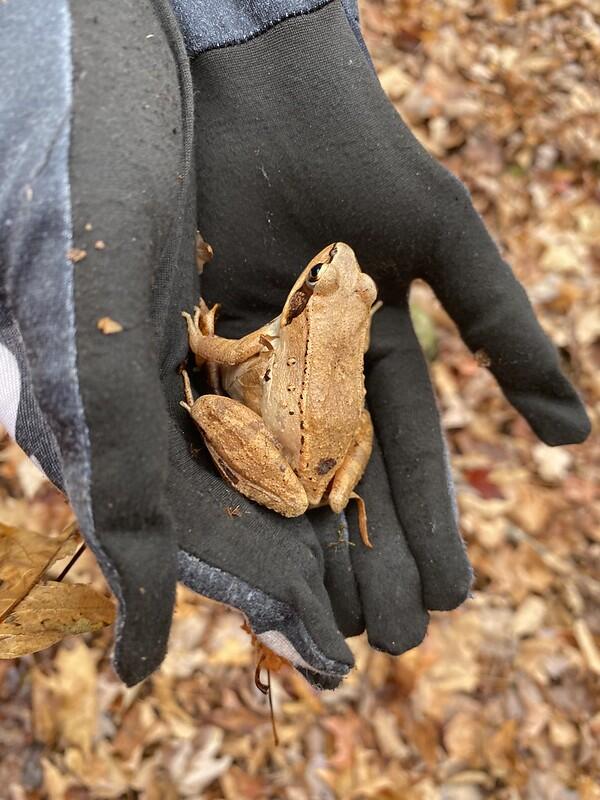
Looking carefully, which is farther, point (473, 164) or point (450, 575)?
point (473, 164)

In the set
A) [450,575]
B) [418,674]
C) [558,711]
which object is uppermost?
[450,575]

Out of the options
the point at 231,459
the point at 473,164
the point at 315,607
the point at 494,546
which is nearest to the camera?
the point at 315,607

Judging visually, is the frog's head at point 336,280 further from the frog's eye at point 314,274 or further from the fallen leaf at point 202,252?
the fallen leaf at point 202,252

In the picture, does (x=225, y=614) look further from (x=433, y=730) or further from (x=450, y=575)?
(x=450, y=575)

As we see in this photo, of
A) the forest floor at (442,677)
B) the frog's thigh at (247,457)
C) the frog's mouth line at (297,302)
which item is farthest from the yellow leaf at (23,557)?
the forest floor at (442,677)

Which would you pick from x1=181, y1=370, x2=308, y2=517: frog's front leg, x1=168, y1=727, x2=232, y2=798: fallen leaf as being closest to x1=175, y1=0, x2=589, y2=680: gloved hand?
x1=181, y1=370, x2=308, y2=517: frog's front leg

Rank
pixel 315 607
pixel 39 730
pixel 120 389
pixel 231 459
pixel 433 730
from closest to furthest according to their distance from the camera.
→ pixel 120 389, pixel 315 607, pixel 231 459, pixel 39 730, pixel 433 730

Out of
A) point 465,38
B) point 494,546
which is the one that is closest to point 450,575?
point 494,546

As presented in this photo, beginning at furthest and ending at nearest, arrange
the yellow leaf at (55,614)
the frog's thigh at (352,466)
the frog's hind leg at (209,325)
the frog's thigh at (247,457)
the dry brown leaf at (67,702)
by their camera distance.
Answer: the dry brown leaf at (67,702)
the frog's hind leg at (209,325)
the frog's thigh at (352,466)
the frog's thigh at (247,457)
the yellow leaf at (55,614)
